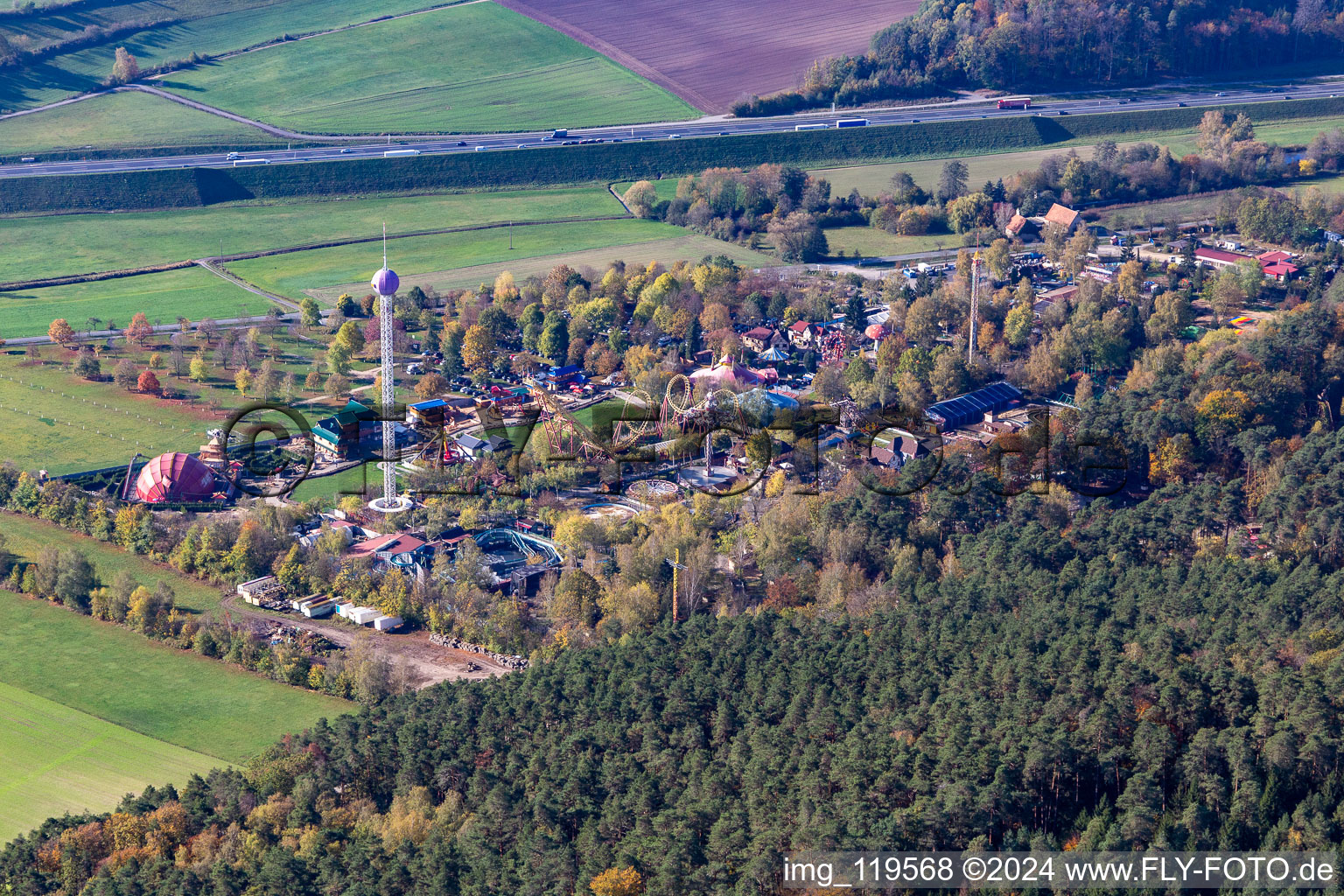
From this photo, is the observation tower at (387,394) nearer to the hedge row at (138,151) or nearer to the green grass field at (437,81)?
the hedge row at (138,151)

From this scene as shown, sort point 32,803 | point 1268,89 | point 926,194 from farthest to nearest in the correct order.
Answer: point 1268,89
point 926,194
point 32,803

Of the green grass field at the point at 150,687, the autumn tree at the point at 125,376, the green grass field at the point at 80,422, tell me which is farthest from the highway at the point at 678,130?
the green grass field at the point at 150,687

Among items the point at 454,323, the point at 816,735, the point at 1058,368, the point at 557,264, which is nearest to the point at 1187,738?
the point at 816,735

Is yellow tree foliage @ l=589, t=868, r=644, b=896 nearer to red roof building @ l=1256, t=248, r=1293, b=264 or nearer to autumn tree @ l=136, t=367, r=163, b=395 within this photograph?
autumn tree @ l=136, t=367, r=163, b=395

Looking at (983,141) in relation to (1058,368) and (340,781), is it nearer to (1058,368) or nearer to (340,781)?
(1058,368)

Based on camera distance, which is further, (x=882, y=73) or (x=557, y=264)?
(x=882, y=73)

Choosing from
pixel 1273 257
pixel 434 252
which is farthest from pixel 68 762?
pixel 1273 257
